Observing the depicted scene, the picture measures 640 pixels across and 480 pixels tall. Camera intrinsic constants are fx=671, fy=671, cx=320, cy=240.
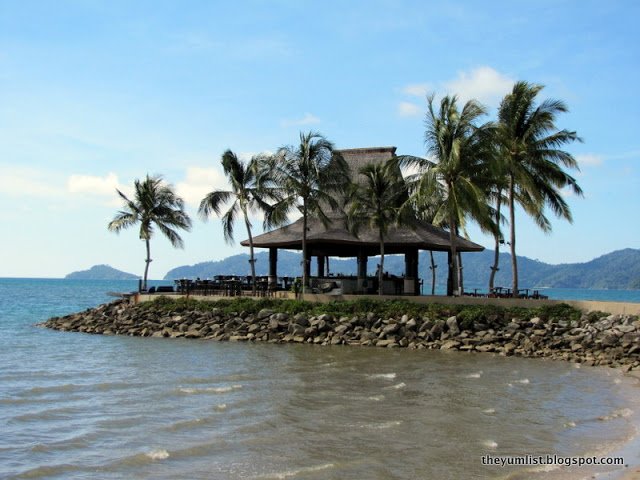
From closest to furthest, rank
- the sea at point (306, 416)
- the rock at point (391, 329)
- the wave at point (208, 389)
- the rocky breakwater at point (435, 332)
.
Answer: the sea at point (306, 416) → the wave at point (208, 389) → the rocky breakwater at point (435, 332) → the rock at point (391, 329)

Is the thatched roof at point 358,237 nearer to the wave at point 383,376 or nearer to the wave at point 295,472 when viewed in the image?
the wave at point 383,376

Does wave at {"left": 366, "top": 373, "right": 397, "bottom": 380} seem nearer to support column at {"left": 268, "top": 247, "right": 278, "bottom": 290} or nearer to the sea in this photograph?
the sea

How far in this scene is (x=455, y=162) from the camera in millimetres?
25344

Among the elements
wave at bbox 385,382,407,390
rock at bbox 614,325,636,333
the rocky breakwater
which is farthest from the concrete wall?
wave at bbox 385,382,407,390

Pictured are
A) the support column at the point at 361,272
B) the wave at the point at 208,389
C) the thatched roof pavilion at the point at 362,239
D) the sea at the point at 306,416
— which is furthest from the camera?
the support column at the point at 361,272

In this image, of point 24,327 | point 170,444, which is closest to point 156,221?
point 24,327

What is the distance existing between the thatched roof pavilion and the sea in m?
8.26

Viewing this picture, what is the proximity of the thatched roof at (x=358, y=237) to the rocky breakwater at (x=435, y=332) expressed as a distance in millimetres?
4061

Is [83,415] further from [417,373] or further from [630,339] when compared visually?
[630,339]

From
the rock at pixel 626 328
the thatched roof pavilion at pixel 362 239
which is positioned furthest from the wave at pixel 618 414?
the thatched roof pavilion at pixel 362 239

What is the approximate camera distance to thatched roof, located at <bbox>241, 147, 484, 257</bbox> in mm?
28391

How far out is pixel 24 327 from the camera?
34.4 meters

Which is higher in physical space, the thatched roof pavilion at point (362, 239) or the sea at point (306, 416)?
the thatched roof pavilion at point (362, 239)

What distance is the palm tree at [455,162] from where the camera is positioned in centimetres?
2562
